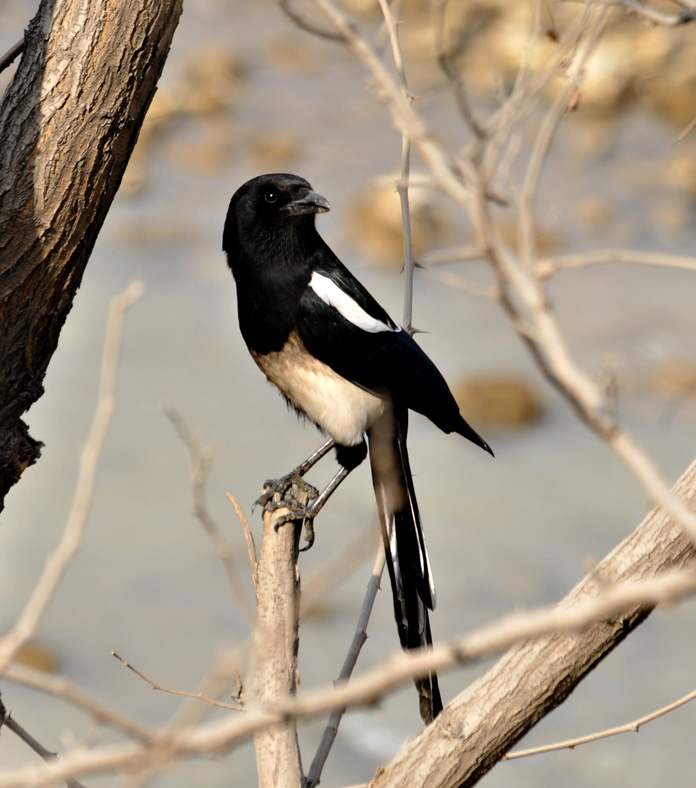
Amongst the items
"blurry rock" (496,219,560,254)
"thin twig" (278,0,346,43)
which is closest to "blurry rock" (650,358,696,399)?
"blurry rock" (496,219,560,254)

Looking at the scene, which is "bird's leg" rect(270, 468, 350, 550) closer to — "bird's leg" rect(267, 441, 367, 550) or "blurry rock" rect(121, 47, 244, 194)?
"bird's leg" rect(267, 441, 367, 550)

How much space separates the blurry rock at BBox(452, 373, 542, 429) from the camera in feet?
20.8

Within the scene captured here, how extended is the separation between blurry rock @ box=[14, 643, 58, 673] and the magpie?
2626 mm

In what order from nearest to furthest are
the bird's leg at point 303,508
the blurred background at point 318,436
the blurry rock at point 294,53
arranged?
the bird's leg at point 303,508 → the blurred background at point 318,436 → the blurry rock at point 294,53

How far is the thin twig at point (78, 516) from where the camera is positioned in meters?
0.84

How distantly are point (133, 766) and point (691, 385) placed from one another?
644 cm

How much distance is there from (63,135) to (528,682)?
120 cm

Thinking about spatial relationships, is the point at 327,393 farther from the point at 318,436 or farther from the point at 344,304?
the point at 318,436

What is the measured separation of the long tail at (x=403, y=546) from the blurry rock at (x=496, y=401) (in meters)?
3.99

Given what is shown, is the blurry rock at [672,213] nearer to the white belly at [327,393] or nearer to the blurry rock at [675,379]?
the blurry rock at [675,379]

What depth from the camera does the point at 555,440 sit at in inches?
255

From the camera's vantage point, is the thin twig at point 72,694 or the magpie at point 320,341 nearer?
the thin twig at point 72,694

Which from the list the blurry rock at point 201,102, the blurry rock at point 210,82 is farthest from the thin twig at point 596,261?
the blurry rock at point 210,82

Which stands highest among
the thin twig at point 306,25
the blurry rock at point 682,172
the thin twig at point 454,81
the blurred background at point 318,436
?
the blurry rock at point 682,172
